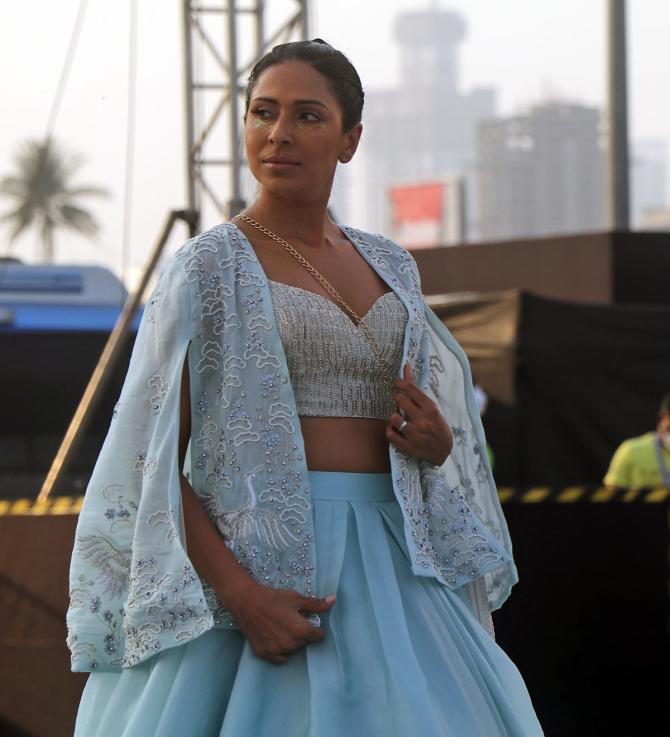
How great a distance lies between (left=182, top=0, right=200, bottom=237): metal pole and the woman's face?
4110 mm

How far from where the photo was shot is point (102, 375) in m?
5.90

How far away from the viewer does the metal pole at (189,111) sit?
663cm

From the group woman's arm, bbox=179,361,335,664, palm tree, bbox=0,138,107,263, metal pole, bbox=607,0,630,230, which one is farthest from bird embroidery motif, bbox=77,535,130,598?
palm tree, bbox=0,138,107,263

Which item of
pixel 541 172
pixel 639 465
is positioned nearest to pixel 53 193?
pixel 639 465

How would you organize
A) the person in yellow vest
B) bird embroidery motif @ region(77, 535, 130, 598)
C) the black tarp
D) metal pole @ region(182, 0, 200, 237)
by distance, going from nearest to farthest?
bird embroidery motif @ region(77, 535, 130, 598), metal pole @ region(182, 0, 200, 237), the person in yellow vest, the black tarp

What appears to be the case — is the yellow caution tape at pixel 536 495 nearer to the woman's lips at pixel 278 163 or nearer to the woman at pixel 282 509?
the woman at pixel 282 509

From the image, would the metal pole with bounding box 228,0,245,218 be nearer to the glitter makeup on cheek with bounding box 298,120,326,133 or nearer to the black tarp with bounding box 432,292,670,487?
the glitter makeup on cheek with bounding box 298,120,326,133

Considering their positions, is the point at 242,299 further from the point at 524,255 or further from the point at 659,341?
the point at 524,255

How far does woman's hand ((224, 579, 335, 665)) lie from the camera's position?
2283 millimetres

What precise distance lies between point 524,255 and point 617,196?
3.84ft

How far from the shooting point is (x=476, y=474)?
283 centimetres

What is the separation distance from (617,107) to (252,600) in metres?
11.5

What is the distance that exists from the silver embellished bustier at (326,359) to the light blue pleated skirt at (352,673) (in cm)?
12

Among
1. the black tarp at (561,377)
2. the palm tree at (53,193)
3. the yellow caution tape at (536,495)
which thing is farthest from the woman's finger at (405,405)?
the palm tree at (53,193)
